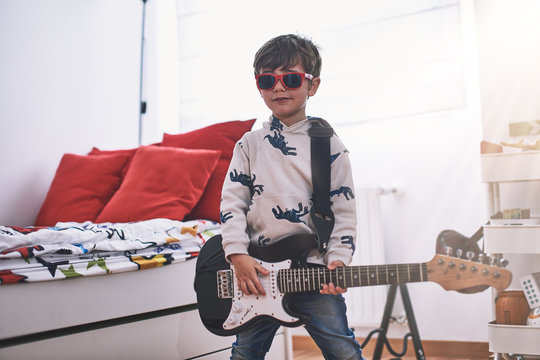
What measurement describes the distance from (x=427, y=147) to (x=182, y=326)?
1.27 metres

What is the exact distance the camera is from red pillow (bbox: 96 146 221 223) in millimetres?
1898

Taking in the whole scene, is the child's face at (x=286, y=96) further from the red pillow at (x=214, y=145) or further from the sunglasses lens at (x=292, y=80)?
the red pillow at (x=214, y=145)

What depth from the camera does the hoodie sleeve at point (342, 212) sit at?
1.09 meters

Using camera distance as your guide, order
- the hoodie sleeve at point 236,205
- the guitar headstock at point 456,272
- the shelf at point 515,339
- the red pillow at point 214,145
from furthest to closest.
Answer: the red pillow at point 214,145 → the shelf at point 515,339 → the hoodie sleeve at point 236,205 → the guitar headstock at point 456,272

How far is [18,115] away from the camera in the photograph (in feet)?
7.38

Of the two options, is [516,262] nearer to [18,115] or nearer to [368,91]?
[368,91]

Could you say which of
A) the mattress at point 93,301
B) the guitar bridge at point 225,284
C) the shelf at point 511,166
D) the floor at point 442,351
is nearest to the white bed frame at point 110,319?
the mattress at point 93,301

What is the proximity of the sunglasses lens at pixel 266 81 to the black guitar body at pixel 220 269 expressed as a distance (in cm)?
34

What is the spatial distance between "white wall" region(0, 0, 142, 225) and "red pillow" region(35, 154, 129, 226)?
0.16 m

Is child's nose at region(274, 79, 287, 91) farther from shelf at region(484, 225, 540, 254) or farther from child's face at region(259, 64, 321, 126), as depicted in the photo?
shelf at region(484, 225, 540, 254)

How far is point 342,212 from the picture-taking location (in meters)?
1.14

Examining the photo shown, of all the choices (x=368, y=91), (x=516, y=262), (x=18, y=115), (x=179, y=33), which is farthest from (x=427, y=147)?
(x=18, y=115)

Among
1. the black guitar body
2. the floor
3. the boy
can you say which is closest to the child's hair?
the boy

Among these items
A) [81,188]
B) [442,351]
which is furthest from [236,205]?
[442,351]
